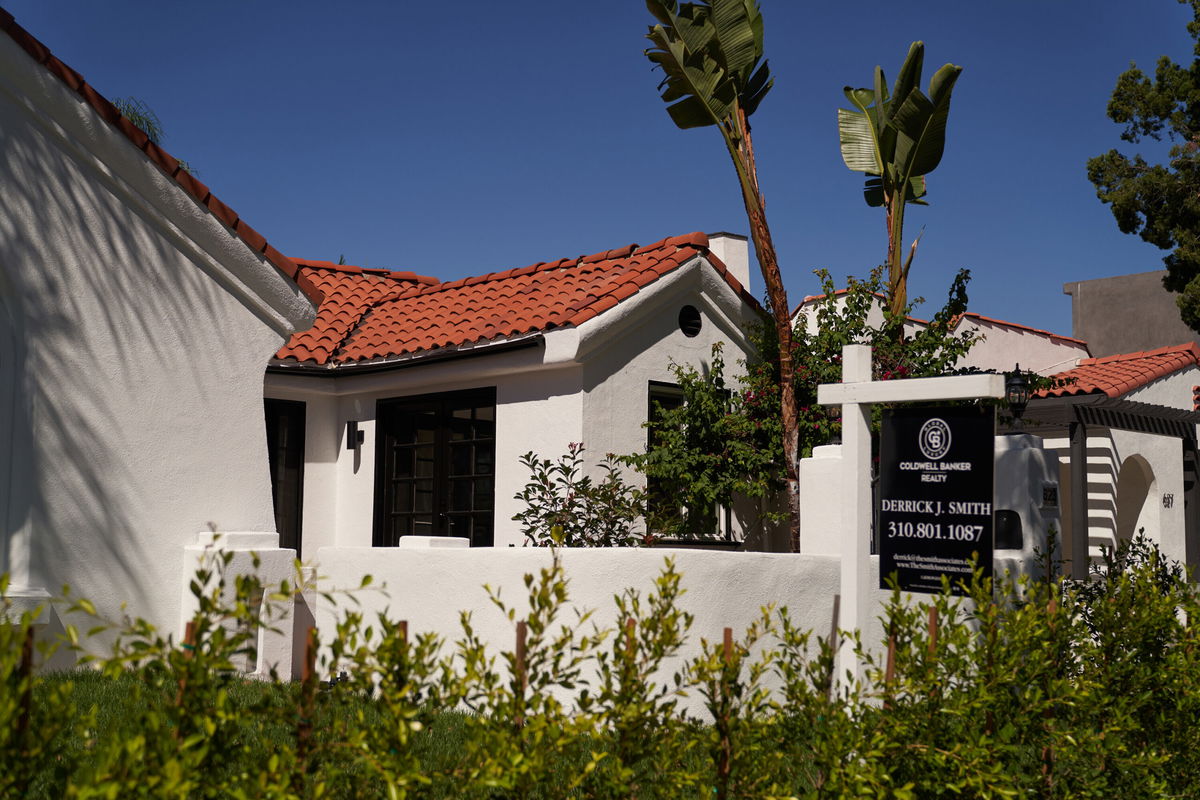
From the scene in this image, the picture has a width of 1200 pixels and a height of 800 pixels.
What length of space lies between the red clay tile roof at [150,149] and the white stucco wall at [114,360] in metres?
0.06

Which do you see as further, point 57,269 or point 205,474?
point 205,474

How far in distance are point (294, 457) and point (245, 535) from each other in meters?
4.02

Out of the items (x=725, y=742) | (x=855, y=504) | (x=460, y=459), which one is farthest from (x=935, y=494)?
(x=460, y=459)

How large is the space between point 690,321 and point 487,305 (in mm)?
2285

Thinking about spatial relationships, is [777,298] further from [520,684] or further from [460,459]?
[520,684]

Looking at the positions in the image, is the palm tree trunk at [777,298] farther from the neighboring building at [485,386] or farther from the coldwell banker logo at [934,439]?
the coldwell banker logo at [934,439]

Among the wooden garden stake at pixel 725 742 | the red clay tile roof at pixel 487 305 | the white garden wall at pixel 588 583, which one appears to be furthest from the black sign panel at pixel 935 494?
the red clay tile roof at pixel 487 305

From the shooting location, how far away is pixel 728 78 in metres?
12.5

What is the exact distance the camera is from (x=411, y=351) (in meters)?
12.2

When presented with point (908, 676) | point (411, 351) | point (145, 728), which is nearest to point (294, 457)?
point (411, 351)

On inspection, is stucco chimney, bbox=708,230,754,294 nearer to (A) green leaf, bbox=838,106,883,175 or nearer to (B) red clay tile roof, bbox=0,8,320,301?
(A) green leaf, bbox=838,106,883,175

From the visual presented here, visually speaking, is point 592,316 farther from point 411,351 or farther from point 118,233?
point 118,233

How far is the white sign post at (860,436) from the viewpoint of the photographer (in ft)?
21.8

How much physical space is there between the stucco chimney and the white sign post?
8027 millimetres
